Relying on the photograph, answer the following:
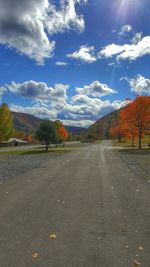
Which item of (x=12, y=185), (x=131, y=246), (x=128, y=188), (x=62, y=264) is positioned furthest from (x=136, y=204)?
(x=12, y=185)

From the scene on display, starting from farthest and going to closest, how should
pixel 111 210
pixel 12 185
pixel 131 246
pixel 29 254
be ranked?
pixel 12 185, pixel 111 210, pixel 131 246, pixel 29 254

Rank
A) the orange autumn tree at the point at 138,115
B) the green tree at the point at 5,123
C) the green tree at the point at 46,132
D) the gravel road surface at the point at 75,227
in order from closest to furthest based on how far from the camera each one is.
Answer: the gravel road surface at the point at 75,227, the orange autumn tree at the point at 138,115, the green tree at the point at 46,132, the green tree at the point at 5,123

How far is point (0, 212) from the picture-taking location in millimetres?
7840

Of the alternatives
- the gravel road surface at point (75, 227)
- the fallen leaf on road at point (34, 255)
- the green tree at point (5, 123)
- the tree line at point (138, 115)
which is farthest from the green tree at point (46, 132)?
the fallen leaf on road at point (34, 255)

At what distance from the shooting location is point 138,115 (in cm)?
4778

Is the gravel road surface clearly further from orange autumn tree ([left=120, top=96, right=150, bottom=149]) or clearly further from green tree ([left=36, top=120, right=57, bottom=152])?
green tree ([left=36, top=120, right=57, bottom=152])

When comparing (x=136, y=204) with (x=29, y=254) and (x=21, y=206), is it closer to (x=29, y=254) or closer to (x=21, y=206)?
(x=21, y=206)

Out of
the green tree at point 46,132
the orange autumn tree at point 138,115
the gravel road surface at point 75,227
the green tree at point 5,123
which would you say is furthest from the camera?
the green tree at point 5,123

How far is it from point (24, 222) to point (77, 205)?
7.42 ft

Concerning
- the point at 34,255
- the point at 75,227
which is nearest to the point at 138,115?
the point at 75,227

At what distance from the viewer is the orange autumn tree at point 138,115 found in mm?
47281

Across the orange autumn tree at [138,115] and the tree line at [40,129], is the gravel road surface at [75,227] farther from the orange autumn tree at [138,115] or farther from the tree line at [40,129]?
the tree line at [40,129]

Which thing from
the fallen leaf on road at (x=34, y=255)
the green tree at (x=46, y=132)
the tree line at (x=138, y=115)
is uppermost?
the tree line at (x=138, y=115)

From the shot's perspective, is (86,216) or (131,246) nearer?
(131,246)
